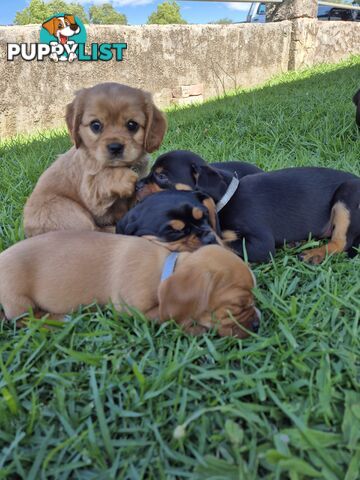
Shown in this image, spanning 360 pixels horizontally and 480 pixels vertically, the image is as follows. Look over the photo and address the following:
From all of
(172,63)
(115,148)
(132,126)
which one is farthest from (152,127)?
(172,63)

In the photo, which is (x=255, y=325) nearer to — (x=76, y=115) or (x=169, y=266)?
(x=169, y=266)

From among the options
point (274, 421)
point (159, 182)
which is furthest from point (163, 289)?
point (159, 182)

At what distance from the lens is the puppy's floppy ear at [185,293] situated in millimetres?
2203

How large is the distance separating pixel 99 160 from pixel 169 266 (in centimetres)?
141

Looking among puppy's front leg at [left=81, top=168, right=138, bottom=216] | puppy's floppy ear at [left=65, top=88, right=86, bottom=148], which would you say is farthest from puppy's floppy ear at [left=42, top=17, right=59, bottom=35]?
puppy's front leg at [left=81, top=168, right=138, bottom=216]

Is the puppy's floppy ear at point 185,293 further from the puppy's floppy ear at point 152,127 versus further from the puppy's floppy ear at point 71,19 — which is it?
the puppy's floppy ear at point 71,19

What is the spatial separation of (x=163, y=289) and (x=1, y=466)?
3.35ft

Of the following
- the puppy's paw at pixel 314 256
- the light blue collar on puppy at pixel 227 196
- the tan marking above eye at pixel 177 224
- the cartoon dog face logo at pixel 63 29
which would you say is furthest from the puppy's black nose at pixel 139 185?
the cartoon dog face logo at pixel 63 29

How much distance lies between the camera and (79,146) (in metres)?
3.59

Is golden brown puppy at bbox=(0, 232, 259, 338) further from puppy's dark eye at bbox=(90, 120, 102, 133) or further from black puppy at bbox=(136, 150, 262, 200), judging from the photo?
puppy's dark eye at bbox=(90, 120, 102, 133)

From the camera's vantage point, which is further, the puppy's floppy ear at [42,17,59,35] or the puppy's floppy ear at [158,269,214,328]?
the puppy's floppy ear at [42,17,59,35]

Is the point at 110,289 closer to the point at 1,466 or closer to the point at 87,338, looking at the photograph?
the point at 87,338

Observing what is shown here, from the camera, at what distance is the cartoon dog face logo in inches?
329

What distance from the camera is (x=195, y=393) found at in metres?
1.92
